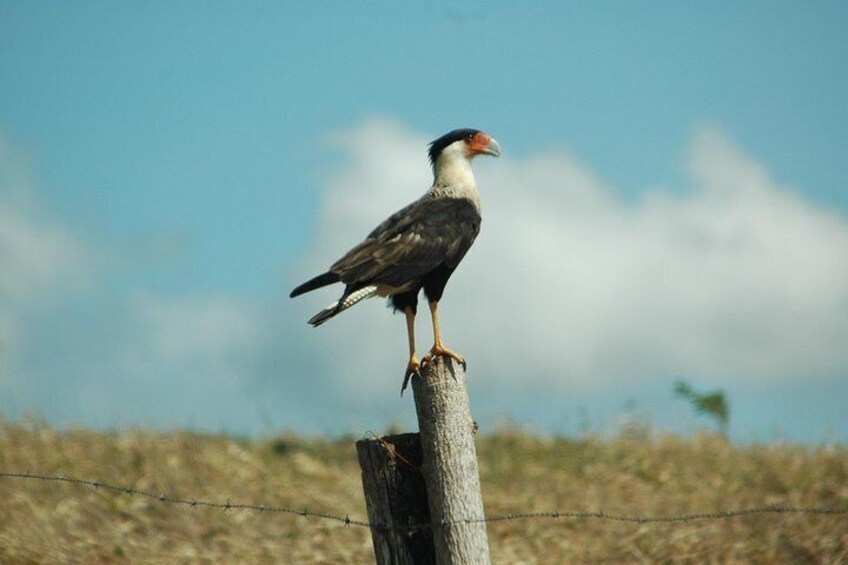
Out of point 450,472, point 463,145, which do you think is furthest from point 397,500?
point 463,145

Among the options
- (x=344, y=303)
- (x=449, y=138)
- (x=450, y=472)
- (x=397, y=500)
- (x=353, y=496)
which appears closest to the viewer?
(x=450, y=472)

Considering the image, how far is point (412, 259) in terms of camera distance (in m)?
6.32

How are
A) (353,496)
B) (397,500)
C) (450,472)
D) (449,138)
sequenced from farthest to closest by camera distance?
1. (353,496)
2. (449,138)
3. (397,500)
4. (450,472)

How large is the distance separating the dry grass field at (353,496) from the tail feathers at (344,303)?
301cm

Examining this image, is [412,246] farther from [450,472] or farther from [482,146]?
[450,472]

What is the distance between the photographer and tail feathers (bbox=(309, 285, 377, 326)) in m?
5.83

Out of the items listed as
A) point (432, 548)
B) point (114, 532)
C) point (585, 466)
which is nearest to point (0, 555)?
point (114, 532)

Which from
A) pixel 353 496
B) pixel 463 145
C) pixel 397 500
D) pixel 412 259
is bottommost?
pixel 397 500

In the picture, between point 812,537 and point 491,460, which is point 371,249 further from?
point 491,460

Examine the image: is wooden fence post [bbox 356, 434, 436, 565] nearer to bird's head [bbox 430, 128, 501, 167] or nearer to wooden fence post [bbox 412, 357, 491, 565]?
wooden fence post [bbox 412, 357, 491, 565]

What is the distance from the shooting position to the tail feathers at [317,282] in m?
6.08

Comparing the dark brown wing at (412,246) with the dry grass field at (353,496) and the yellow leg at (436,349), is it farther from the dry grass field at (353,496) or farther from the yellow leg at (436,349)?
the dry grass field at (353,496)

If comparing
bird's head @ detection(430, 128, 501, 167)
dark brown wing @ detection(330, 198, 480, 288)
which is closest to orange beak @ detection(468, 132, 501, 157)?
bird's head @ detection(430, 128, 501, 167)

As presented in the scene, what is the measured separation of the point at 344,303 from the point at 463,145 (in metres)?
1.88
